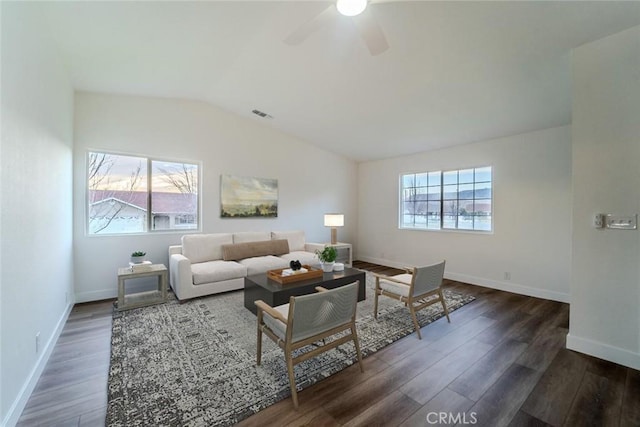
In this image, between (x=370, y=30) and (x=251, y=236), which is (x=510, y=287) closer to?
(x=370, y=30)

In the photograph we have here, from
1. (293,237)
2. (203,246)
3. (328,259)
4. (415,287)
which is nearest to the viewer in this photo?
(415,287)

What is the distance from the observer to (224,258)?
14.1 ft

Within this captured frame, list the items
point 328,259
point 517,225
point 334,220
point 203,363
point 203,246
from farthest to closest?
point 334,220, point 203,246, point 517,225, point 328,259, point 203,363

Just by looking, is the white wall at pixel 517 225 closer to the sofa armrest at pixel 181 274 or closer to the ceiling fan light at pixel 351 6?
the ceiling fan light at pixel 351 6

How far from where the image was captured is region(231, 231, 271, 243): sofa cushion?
4.65m

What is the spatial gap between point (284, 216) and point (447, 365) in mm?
4103

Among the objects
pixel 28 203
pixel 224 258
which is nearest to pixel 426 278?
pixel 224 258

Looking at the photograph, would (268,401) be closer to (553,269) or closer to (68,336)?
(68,336)

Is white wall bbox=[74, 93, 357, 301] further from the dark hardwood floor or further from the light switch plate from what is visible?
the light switch plate

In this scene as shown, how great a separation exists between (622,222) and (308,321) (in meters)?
2.81

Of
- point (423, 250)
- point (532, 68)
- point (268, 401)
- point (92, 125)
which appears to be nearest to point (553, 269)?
point (423, 250)

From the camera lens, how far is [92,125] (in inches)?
146

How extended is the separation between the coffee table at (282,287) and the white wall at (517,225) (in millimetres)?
2243

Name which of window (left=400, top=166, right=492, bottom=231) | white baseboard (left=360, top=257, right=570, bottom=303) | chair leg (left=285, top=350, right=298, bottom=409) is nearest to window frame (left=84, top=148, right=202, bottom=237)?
chair leg (left=285, top=350, right=298, bottom=409)
